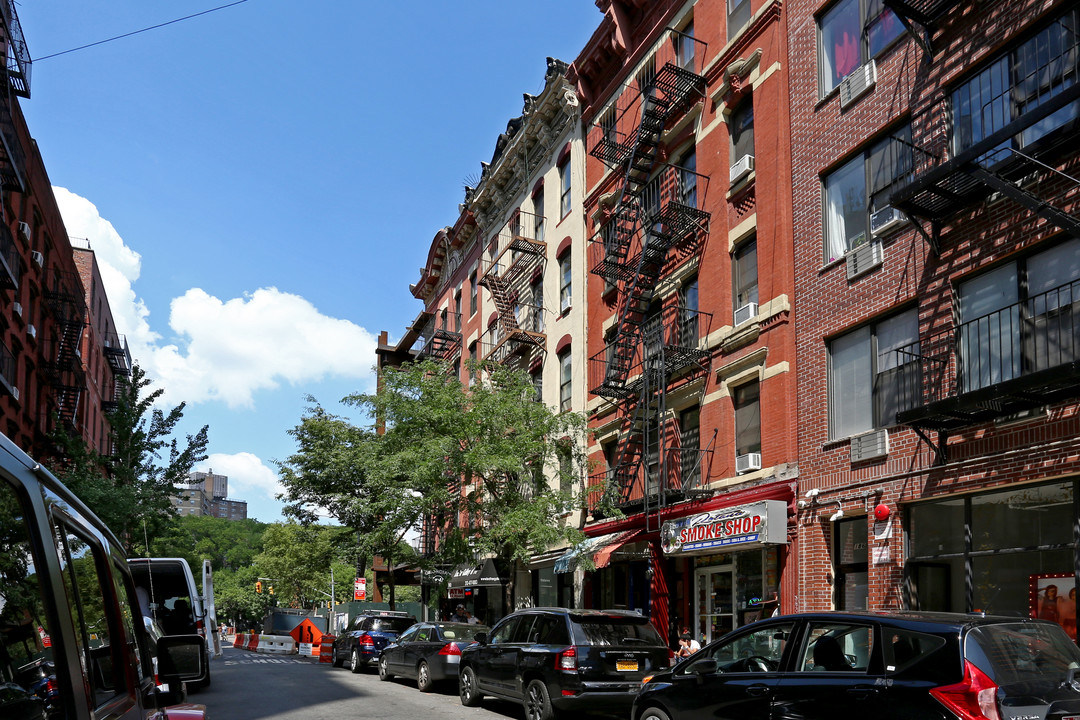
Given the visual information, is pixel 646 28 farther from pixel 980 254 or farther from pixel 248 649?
pixel 248 649

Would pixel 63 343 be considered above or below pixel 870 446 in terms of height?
above

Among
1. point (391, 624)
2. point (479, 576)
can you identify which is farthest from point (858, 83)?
point (479, 576)

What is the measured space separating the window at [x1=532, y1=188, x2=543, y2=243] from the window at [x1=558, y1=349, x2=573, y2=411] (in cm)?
463

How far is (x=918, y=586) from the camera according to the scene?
582 inches

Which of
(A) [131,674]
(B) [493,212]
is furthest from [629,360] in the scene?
(A) [131,674]

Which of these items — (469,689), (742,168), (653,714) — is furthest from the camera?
(742,168)

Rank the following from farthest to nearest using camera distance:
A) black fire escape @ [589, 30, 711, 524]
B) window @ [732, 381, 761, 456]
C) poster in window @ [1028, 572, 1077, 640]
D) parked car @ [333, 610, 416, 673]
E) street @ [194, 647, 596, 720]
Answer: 1. parked car @ [333, 610, 416, 673]
2. black fire escape @ [589, 30, 711, 524]
3. window @ [732, 381, 761, 456]
4. street @ [194, 647, 596, 720]
5. poster in window @ [1028, 572, 1077, 640]

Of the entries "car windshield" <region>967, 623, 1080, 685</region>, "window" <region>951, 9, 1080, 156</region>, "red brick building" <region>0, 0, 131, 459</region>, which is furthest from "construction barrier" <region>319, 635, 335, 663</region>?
"car windshield" <region>967, 623, 1080, 685</region>

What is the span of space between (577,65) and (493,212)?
991cm

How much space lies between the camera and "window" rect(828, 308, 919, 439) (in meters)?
15.3

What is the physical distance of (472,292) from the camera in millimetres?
40969

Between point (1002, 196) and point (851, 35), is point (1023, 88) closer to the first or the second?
point (1002, 196)

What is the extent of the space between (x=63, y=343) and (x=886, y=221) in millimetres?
30702

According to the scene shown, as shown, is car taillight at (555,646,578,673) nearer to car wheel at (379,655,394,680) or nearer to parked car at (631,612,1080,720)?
parked car at (631,612,1080,720)
